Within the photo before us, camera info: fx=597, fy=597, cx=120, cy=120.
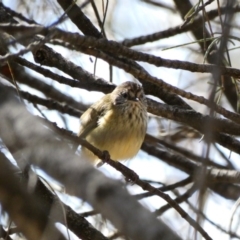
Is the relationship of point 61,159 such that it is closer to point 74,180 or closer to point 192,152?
point 74,180

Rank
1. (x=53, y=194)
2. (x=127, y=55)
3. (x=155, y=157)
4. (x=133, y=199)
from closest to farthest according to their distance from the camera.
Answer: (x=133, y=199) → (x=127, y=55) → (x=53, y=194) → (x=155, y=157)

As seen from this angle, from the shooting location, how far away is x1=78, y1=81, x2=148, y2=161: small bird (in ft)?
18.7

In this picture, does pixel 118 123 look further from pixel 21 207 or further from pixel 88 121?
pixel 21 207

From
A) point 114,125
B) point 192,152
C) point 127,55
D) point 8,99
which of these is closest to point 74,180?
point 8,99

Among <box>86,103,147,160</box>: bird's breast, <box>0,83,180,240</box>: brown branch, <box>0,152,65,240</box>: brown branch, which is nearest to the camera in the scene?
<box>0,83,180,240</box>: brown branch

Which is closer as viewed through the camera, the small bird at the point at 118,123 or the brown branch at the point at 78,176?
the brown branch at the point at 78,176

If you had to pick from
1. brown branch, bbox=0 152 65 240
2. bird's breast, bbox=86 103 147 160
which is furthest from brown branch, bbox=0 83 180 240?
bird's breast, bbox=86 103 147 160

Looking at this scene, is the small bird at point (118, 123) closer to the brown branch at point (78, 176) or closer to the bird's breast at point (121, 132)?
the bird's breast at point (121, 132)

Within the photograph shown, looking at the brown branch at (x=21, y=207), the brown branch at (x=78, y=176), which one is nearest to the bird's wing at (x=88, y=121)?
the brown branch at (x=21, y=207)

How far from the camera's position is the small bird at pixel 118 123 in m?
5.69

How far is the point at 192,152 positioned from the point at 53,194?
3.19m

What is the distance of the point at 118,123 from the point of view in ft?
19.3

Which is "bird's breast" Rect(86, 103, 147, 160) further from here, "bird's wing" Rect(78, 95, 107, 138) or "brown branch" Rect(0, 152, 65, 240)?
"brown branch" Rect(0, 152, 65, 240)

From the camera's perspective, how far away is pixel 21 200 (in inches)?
98.8
